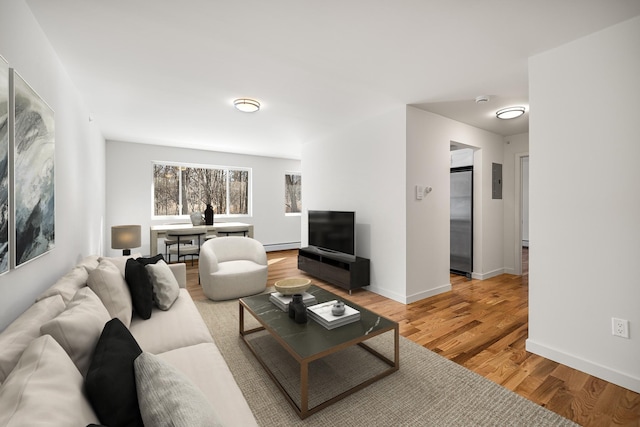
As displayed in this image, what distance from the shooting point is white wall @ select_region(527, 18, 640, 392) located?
6.40 feet

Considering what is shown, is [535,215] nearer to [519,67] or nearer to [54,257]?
[519,67]

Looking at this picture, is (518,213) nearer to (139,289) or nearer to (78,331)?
(139,289)

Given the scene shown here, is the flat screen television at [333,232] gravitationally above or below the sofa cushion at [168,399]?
above

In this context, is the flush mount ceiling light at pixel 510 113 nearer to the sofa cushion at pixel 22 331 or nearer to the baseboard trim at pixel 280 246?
the sofa cushion at pixel 22 331

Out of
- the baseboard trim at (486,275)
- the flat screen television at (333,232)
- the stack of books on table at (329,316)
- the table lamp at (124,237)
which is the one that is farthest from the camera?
the baseboard trim at (486,275)

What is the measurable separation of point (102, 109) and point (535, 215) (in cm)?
496

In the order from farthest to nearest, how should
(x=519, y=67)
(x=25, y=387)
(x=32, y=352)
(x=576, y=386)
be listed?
1. (x=519, y=67)
2. (x=576, y=386)
3. (x=32, y=352)
4. (x=25, y=387)

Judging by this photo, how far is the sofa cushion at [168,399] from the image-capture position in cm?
81

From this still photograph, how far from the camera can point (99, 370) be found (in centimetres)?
98

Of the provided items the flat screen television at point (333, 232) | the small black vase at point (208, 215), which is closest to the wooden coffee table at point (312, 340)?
the flat screen television at point (333, 232)

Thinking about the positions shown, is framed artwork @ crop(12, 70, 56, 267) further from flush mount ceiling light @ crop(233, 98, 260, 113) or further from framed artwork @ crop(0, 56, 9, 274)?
flush mount ceiling light @ crop(233, 98, 260, 113)

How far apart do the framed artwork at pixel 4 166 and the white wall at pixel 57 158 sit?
102 millimetres

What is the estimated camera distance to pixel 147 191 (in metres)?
5.81

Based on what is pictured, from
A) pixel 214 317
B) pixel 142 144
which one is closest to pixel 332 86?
pixel 214 317
